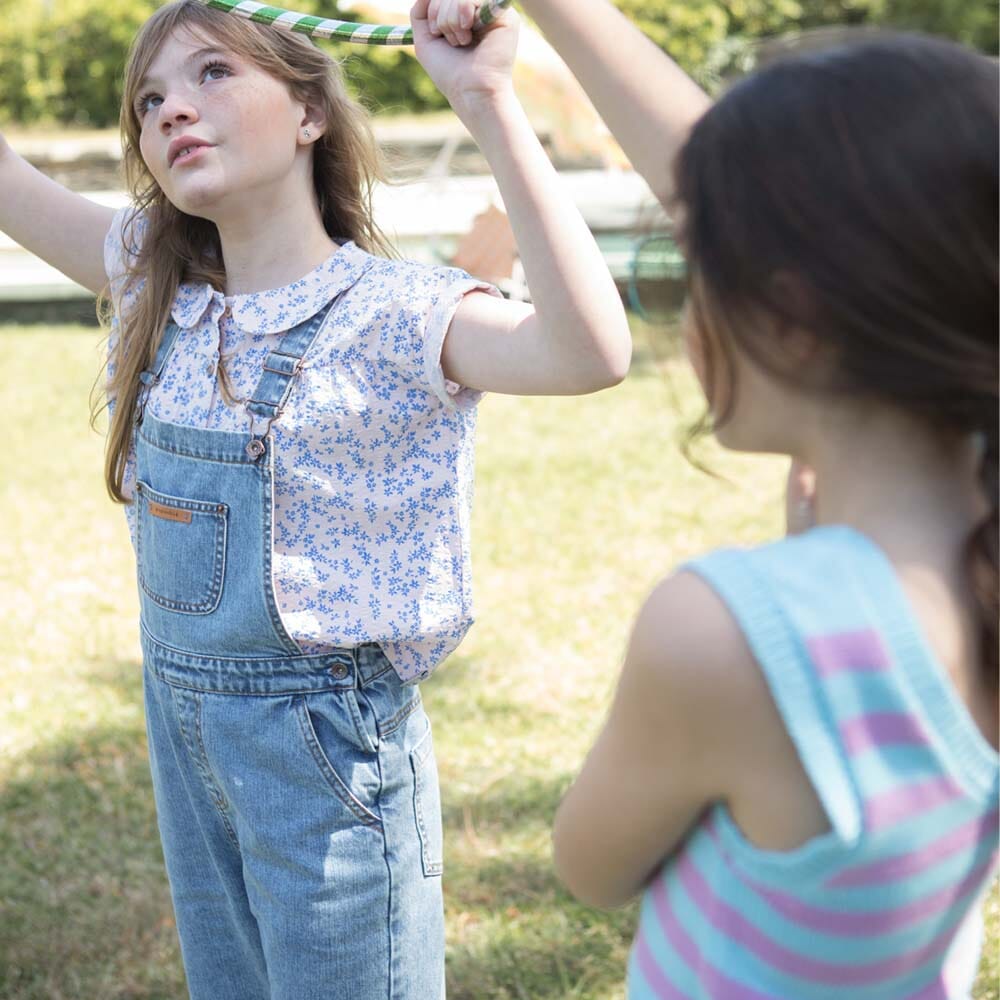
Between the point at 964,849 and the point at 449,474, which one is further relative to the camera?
the point at 449,474

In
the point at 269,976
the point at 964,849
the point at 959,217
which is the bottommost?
the point at 269,976

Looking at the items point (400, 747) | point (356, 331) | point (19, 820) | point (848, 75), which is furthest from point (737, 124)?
point (19, 820)

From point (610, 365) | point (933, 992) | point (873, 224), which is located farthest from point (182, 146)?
point (933, 992)

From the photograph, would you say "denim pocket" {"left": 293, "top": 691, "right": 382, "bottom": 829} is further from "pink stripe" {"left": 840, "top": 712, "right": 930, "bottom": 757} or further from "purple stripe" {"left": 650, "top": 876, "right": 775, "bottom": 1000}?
"pink stripe" {"left": 840, "top": 712, "right": 930, "bottom": 757}

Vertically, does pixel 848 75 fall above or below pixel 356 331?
above

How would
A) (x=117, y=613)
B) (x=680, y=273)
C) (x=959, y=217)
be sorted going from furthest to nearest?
(x=117, y=613)
(x=680, y=273)
(x=959, y=217)

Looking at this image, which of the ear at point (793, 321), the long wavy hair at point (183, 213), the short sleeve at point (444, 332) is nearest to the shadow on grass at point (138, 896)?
the long wavy hair at point (183, 213)

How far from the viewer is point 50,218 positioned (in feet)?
5.97

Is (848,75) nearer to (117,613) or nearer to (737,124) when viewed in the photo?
(737,124)

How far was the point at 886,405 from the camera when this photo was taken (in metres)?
0.89

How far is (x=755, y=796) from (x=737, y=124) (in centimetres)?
45

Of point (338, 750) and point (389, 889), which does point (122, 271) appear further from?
point (389, 889)

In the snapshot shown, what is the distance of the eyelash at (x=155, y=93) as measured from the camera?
158 centimetres

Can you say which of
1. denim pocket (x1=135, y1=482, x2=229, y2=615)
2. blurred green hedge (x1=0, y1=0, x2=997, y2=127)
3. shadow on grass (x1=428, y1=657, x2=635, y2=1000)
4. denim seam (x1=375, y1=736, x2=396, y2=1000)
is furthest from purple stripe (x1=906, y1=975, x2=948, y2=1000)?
blurred green hedge (x1=0, y1=0, x2=997, y2=127)
